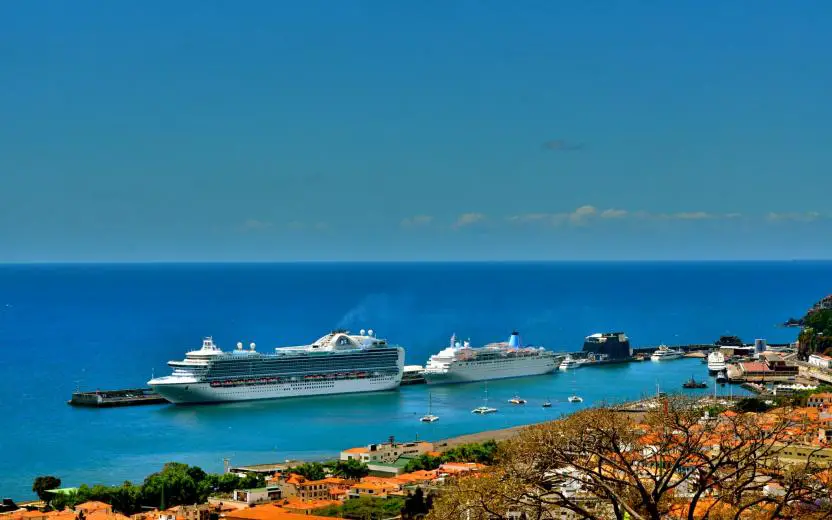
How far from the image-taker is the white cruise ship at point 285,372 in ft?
180

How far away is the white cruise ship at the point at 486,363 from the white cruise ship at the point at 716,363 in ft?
28.4

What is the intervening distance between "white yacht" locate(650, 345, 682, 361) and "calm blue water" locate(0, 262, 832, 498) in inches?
65.9

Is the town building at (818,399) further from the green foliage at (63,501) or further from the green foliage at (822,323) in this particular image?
the green foliage at (63,501)

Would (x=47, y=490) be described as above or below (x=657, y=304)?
below

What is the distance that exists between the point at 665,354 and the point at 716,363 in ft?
27.1

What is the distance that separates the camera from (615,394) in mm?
56781

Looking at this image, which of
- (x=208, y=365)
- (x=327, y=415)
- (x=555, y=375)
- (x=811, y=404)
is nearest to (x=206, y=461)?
(x=327, y=415)

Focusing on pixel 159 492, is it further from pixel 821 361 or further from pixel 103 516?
pixel 821 361

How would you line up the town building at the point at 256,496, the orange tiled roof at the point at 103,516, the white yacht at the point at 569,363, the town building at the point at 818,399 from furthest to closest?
the white yacht at the point at 569,363 < the town building at the point at 818,399 < the town building at the point at 256,496 < the orange tiled roof at the point at 103,516

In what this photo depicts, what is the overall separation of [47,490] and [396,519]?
10994mm

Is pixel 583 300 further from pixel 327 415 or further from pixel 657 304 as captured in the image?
pixel 327 415

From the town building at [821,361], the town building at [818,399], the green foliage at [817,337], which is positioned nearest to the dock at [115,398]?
the town building at [818,399]

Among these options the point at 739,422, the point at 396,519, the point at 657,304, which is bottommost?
the point at 396,519

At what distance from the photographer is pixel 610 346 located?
74.3 meters
